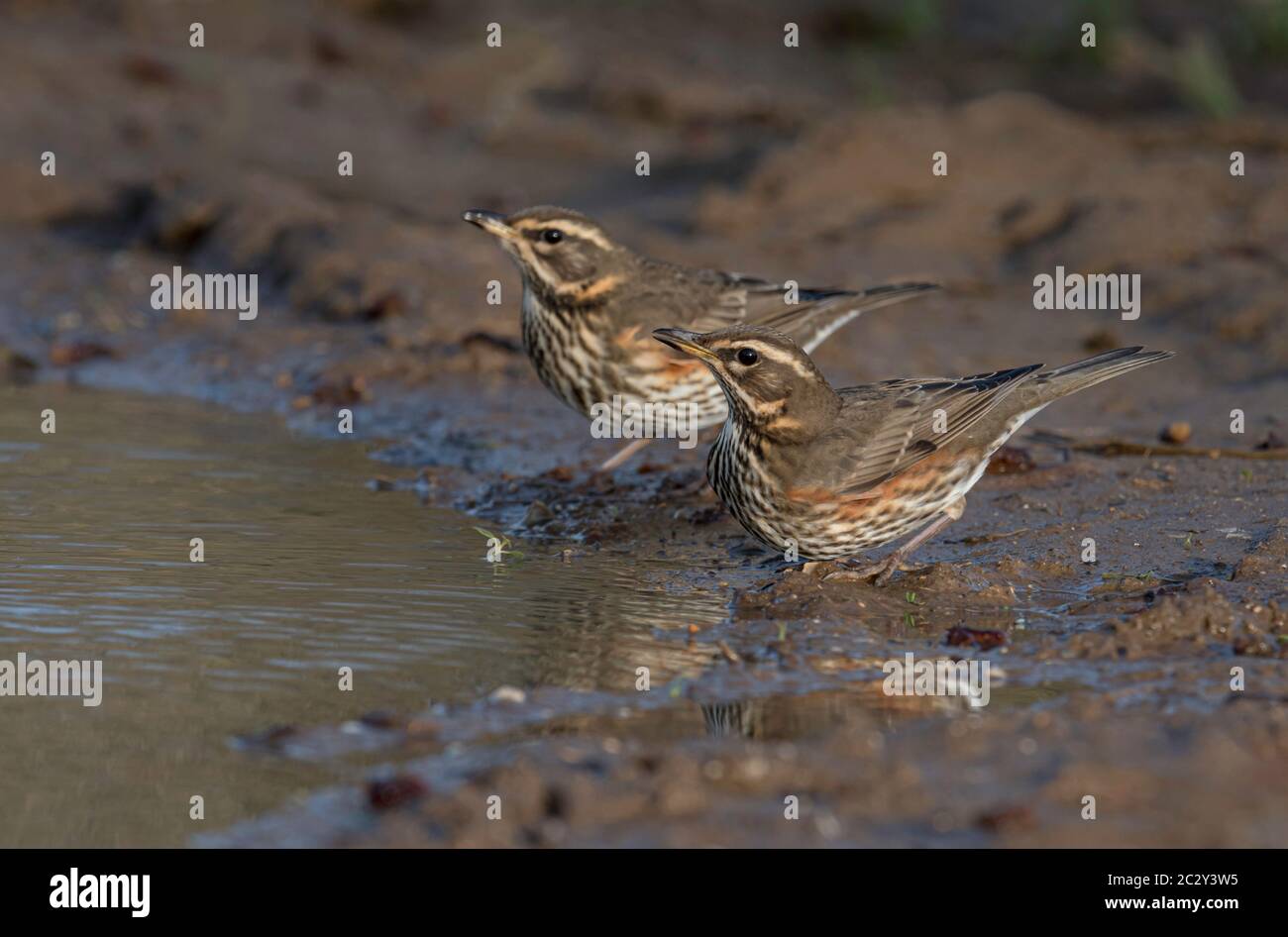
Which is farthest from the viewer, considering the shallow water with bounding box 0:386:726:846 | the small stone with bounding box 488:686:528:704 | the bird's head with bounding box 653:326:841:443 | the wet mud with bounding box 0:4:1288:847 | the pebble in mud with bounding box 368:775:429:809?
the bird's head with bounding box 653:326:841:443

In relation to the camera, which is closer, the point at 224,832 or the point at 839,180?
the point at 224,832

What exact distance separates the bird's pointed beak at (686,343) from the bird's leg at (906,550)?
1294mm

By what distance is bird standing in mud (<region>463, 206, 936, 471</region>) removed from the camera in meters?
10.0

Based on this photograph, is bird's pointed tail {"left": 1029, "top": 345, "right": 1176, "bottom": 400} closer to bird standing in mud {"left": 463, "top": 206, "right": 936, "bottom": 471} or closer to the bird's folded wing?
the bird's folded wing

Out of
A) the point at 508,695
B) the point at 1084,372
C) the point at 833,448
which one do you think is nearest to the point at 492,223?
the point at 833,448

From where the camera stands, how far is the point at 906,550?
8.69 metres

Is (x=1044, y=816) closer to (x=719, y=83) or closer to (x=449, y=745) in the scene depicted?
(x=449, y=745)

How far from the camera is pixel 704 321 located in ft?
35.1

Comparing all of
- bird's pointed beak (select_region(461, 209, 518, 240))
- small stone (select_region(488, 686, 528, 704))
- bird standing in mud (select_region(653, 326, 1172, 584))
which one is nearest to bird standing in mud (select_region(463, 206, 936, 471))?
bird's pointed beak (select_region(461, 209, 518, 240))

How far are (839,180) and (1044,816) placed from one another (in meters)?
11.1

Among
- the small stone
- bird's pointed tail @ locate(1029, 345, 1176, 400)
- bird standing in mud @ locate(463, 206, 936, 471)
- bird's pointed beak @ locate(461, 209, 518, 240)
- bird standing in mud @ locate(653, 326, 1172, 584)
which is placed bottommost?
the small stone

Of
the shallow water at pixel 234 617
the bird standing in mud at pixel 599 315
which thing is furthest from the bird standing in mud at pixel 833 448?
the bird standing in mud at pixel 599 315

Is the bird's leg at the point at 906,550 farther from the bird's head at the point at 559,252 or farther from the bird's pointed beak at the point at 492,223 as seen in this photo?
the bird's pointed beak at the point at 492,223

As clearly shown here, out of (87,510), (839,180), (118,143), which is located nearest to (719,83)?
(839,180)
